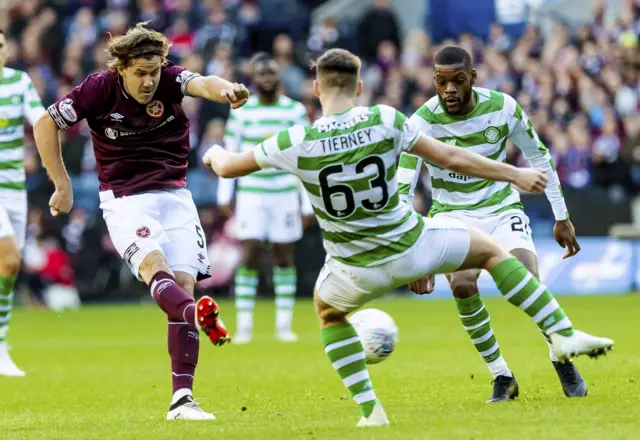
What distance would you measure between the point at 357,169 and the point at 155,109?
198cm

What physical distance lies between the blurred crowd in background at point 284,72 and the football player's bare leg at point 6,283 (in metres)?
9.62

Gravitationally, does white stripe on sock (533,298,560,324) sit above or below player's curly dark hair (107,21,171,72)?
below

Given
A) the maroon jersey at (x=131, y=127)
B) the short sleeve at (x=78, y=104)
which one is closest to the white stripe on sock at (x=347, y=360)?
the maroon jersey at (x=131, y=127)

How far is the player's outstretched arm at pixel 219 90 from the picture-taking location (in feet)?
24.5

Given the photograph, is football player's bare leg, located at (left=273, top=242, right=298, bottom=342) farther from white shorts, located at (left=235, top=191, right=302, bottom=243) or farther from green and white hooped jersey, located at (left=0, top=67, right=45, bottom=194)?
green and white hooped jersey, located at (left=0, top=67, right=45, bottom=194)

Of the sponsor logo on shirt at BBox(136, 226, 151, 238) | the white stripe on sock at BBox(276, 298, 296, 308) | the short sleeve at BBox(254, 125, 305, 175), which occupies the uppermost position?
the short sleeve at BBox(254, 125, 305, 175)

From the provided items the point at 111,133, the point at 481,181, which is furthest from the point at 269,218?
the point at 111,133

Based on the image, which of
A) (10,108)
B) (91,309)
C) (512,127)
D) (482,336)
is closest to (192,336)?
(482,336)

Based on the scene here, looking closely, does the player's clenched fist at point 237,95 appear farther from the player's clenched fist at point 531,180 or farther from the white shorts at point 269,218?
the white shorts at point 269,218

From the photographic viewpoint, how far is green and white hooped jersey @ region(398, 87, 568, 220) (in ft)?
28.3

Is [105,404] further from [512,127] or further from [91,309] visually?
[91,309]

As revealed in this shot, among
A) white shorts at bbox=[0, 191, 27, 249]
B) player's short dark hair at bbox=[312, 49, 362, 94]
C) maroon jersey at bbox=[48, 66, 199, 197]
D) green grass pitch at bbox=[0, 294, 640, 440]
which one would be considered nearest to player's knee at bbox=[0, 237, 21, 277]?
white shorts at bbox=[0, 191, 27, 249]

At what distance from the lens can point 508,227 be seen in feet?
28.4

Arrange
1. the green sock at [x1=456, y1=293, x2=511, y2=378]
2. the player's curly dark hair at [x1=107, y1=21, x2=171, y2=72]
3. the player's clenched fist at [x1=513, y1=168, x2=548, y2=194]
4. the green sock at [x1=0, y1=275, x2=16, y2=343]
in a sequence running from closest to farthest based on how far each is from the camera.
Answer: the player's clenched fist at [x1=513, y1=168, x2=548, y2=194] < the player's curly dark hair at [x1=107, y1=21, x2=171, y2=72] < the green sock at [x1=456, y1=293, x2=511, y2=378] < the green sock at [x1=0, y1=275, x2=16, y2=343]
